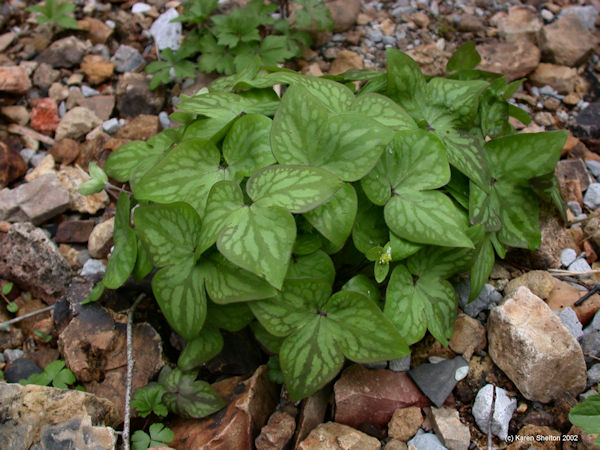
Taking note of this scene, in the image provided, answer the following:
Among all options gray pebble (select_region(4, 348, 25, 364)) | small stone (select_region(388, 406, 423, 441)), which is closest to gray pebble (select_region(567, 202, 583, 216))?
small stone (select_region(388, 406, 423, 441))

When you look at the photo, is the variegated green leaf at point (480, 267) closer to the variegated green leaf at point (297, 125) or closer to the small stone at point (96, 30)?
the variegated green leaf at point (297, 125)

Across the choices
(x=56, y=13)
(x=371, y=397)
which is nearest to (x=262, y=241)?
(x=371, y=397)

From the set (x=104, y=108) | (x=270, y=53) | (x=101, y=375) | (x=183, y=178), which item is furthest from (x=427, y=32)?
(x=101, y=375)

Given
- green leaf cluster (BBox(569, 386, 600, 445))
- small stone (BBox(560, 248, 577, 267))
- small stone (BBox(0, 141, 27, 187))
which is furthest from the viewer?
small stone (BBox(0, 141, 27, 187))

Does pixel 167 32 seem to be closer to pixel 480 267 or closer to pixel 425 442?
pixel 480 267

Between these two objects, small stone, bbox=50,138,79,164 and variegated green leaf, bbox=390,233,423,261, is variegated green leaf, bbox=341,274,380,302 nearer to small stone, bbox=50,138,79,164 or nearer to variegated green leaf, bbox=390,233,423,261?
variegated green leaf, bbox=390,233,423,261

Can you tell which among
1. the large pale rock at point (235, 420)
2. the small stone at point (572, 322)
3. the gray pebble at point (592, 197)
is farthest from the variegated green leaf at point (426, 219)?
the gray pebble at point (592, 197)
